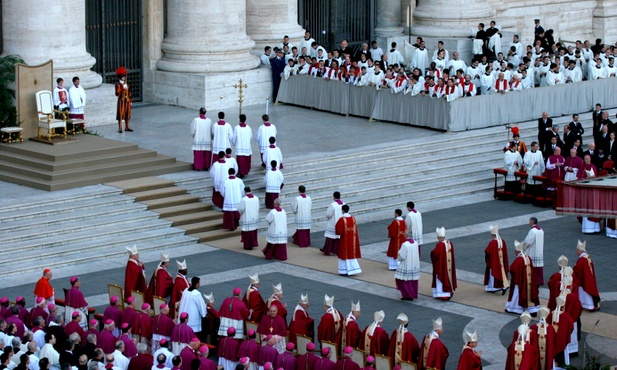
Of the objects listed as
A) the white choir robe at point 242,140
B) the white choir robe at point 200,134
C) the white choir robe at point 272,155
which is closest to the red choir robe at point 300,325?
the white choir robe at point 272,155

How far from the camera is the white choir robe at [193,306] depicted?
22.6 m

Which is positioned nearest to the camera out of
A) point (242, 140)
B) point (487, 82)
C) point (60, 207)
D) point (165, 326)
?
point (165, 326)

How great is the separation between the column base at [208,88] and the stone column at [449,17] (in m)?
6.47

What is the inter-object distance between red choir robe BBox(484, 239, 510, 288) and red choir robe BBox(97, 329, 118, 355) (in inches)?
286

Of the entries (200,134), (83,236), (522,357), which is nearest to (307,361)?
(522,357)

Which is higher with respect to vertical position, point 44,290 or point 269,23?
point 269,23

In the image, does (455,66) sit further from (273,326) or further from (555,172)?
(273,326)

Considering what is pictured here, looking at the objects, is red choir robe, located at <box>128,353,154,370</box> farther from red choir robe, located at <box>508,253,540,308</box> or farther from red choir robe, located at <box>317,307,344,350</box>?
red choir robe, located at <box>508,253,540,308</box>

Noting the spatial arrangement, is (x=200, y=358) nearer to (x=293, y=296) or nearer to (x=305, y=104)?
(x=293, y=296)

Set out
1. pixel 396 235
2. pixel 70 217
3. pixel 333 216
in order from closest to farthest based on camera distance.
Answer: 1. pixel 396 235
2. pixel 333 216
3. pixel 70 217

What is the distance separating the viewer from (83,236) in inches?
1099

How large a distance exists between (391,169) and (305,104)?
6164 mm

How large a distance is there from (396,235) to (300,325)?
203 inches

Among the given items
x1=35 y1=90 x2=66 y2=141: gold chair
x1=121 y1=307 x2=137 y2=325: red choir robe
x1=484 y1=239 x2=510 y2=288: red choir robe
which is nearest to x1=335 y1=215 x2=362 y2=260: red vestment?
x1=484 y1=239 x2=510 y2=288: red choir robe
